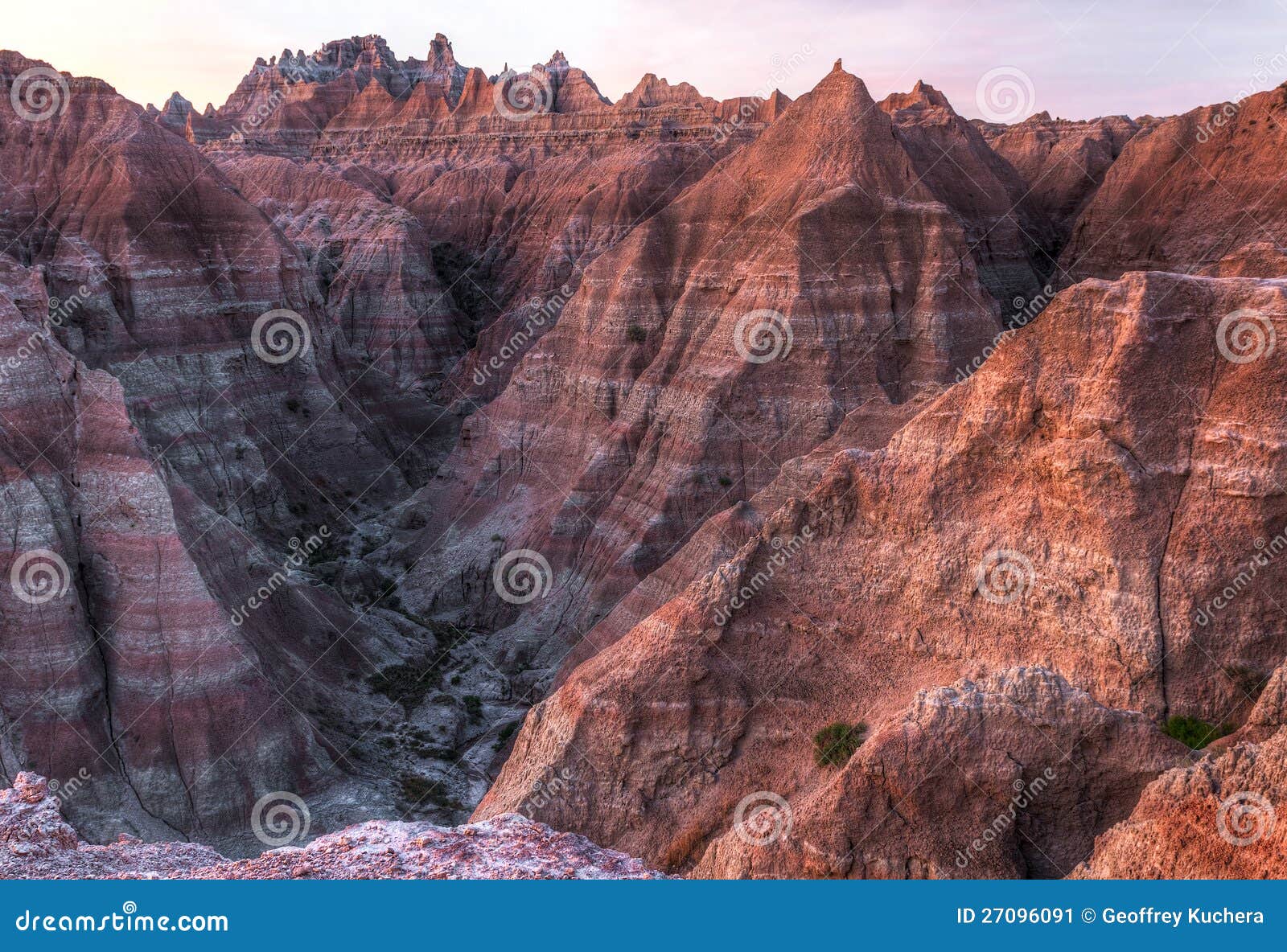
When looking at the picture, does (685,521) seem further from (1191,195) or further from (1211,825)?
(1191,195)

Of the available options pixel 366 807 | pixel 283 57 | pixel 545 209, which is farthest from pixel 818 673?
pixel 283 57

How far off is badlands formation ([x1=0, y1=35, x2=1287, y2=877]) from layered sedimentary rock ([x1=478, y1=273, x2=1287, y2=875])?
0.25ft

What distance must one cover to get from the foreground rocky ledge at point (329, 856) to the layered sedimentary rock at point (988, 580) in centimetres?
365

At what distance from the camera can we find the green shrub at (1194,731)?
1859 cm

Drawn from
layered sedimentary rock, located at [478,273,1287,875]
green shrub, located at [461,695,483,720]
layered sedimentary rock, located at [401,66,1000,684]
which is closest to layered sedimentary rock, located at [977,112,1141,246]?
layered sedimentary rock, located at [401,66,1000,684]

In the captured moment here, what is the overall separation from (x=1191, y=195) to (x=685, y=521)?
32.0 m

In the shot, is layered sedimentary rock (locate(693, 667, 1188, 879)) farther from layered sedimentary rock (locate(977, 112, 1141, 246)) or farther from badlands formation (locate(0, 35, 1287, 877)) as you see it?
layered sedimentary rock (locate(977, 112, 1141, 246))

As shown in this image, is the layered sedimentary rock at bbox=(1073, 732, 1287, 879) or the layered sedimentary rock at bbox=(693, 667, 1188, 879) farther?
the layered sedimentary rock at bbox=(693, 667, 1188, 879)

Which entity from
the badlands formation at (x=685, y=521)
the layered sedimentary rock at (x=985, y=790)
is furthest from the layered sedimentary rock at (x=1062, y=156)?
the layered sedimentary rock at (x=985, y=790)

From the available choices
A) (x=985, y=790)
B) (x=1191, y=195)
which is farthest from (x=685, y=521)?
(x=1191, y=195)

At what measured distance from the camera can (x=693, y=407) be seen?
4653 cm

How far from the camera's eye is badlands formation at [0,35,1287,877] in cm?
1728

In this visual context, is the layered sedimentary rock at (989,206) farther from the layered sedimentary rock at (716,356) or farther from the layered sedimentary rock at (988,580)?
the layered sedimentary rock at (988,580)

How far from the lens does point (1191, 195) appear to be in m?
56.9
